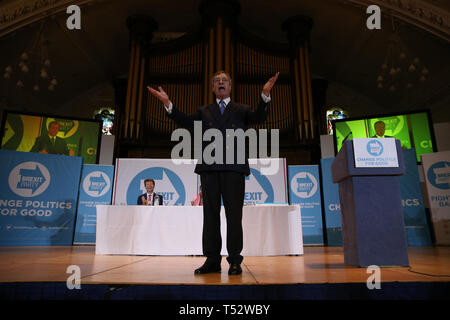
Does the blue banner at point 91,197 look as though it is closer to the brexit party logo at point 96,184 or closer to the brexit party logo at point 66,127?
the brexit party logo at point 96,184

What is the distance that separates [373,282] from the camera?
126 centimetres

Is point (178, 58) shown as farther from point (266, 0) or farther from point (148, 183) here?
point (148, 183)

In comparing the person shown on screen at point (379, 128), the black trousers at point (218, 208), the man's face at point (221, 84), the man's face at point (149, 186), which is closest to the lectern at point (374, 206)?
Answer: the black trousers at point (218, 208)

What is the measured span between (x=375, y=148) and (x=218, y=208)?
1112mm

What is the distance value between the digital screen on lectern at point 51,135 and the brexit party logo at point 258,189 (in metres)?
3.25

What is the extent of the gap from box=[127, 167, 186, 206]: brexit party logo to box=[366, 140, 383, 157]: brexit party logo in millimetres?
3468

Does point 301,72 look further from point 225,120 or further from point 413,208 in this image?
point 225,120

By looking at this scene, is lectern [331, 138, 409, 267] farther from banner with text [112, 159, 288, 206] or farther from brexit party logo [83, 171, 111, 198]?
brexit party logo [83, 171, 111, 198]

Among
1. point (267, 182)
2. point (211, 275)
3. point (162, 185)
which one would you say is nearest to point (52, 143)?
point (162, 185)

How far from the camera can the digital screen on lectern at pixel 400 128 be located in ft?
18.8

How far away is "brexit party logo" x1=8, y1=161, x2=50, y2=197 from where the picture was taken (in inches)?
179

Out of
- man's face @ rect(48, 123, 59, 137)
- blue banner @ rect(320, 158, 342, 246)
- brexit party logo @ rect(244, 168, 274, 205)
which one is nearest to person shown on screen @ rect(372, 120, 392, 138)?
blue banner @ rect(320, 158, 342, 246)
